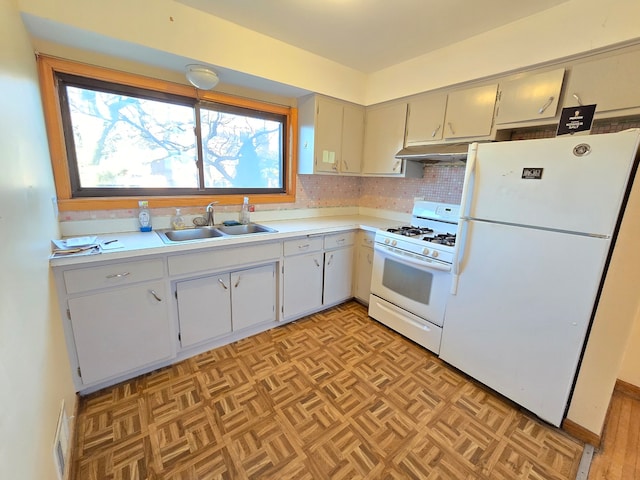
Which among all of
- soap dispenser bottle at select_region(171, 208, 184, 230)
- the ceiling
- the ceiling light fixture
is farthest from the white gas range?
the ceiling light fixture

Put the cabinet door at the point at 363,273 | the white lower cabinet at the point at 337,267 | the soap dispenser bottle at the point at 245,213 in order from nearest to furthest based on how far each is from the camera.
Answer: the soap dispenser bottle at the point at 245,213 < the white lower cabinet at the point at 337,267 < the cabinet door at the point at 363,273

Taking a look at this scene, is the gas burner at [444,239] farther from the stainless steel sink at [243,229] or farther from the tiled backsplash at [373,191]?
the stainless steel sink at [243,229]

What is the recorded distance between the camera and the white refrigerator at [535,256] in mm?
1345

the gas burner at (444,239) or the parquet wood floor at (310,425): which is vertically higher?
the gas burner at (444,239)

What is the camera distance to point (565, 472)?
136cm

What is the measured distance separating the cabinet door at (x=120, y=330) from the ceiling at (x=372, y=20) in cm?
187

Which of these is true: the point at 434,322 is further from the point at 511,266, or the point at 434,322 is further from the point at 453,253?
the point at 511,266

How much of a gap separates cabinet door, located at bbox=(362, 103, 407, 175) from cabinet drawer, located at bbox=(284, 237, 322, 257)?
102cm

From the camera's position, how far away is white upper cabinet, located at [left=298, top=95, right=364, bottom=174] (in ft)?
8.64

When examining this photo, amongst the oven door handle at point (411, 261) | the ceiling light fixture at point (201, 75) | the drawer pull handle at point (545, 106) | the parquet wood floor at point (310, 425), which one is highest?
the ceiling light fixture at point (201, 75)

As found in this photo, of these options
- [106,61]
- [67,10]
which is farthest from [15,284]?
[106,61]

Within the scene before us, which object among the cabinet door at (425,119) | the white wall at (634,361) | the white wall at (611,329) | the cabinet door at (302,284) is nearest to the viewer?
the white wall at (611,329)

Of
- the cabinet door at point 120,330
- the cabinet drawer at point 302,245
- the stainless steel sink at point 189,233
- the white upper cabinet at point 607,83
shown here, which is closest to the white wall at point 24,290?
the cabinet door at point 120,330

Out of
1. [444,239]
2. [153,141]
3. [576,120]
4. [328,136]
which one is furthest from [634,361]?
[153,141]
